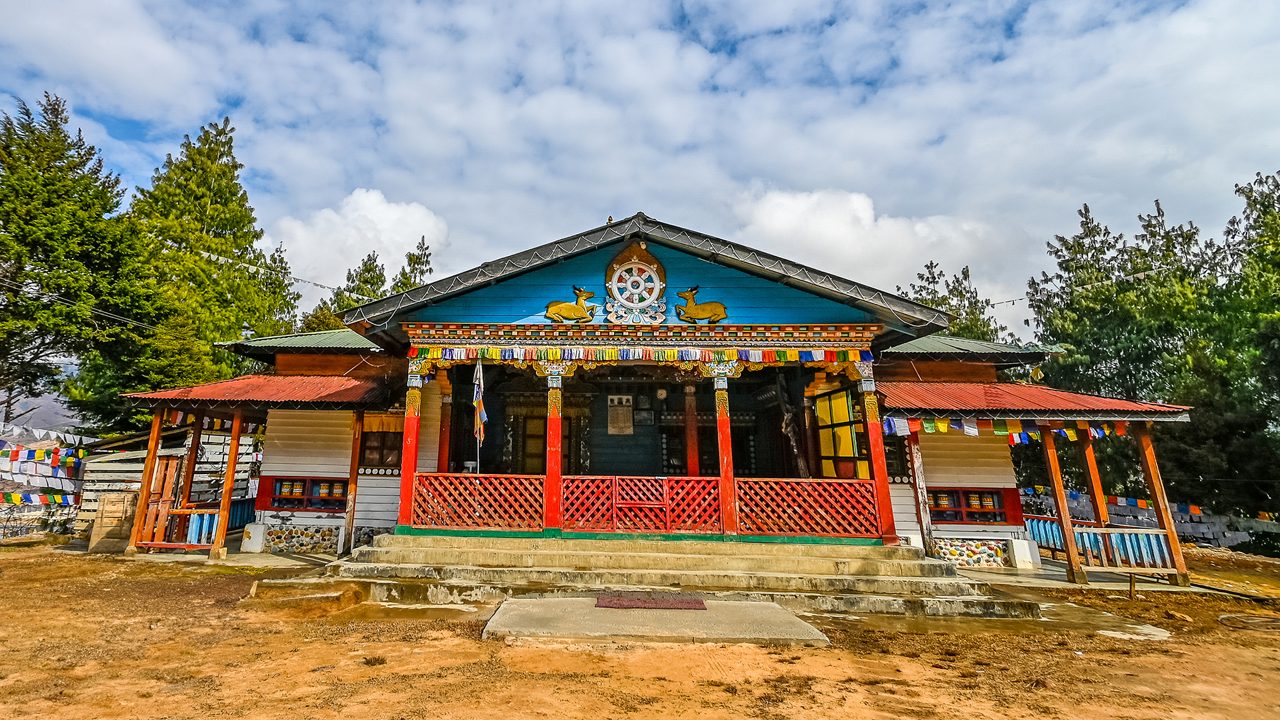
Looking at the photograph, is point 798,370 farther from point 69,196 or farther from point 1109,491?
point 69,196

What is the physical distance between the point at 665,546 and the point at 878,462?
4238 mm

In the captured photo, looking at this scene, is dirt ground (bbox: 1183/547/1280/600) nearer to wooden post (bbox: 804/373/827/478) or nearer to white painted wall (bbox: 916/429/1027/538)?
white painted wall (bbox: 916/429/1027/538)

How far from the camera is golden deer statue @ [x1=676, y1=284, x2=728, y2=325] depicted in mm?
10680

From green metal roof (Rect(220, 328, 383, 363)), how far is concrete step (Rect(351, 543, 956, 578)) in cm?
618

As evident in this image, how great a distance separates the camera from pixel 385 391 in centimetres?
1211

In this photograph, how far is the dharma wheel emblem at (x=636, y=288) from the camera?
35.0 feet

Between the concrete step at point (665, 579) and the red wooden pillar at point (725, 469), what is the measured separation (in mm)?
1148

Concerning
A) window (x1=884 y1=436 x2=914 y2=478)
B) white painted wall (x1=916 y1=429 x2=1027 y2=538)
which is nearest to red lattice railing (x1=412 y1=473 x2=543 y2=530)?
window (x1=884 y1=436 x2=914 y2=478)

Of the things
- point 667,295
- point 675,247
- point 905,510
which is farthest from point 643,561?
point 905,510

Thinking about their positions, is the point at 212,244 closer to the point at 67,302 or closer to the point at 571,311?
the point at 67,302

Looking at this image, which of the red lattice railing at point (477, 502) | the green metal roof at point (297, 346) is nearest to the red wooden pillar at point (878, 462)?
the red lattice railing at point (477, 502)

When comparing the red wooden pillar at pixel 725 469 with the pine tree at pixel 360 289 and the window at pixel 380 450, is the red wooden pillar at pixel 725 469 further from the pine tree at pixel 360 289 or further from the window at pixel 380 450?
the pine tree at pixel 360 289

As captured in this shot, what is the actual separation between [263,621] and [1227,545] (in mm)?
24344

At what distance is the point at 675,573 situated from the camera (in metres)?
8.88
